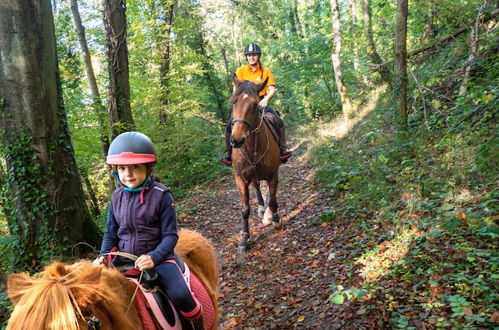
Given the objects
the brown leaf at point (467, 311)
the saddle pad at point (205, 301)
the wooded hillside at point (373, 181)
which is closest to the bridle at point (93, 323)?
the saddle pad at point (205, 301)

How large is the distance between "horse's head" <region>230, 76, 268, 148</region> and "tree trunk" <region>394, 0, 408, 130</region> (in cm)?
341

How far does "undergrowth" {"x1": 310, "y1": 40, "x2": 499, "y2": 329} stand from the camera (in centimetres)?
309

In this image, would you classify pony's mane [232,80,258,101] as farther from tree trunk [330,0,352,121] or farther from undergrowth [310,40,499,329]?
tree trunk [330,0,352,121]

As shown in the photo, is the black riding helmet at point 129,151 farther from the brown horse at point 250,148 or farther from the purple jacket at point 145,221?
the brown horse at point 250,148

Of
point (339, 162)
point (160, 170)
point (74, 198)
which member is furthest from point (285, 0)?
point (74, 198)

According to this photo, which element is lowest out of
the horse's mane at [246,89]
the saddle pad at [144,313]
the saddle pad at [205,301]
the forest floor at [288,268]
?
the forest floor at [288,268]

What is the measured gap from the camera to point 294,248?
6.09 metres

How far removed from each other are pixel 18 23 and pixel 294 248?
229 inches

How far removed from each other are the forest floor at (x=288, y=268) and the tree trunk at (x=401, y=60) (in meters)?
2.71

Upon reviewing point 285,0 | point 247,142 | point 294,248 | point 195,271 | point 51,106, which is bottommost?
point 294,248

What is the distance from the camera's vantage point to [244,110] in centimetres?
588

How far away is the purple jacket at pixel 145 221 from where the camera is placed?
2.61 m

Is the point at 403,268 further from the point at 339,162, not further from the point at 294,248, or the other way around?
the point at 339,162

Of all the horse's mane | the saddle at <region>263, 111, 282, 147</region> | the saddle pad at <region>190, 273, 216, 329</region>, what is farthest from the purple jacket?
the saddle at <region>263, 111, 282, 147</region>
